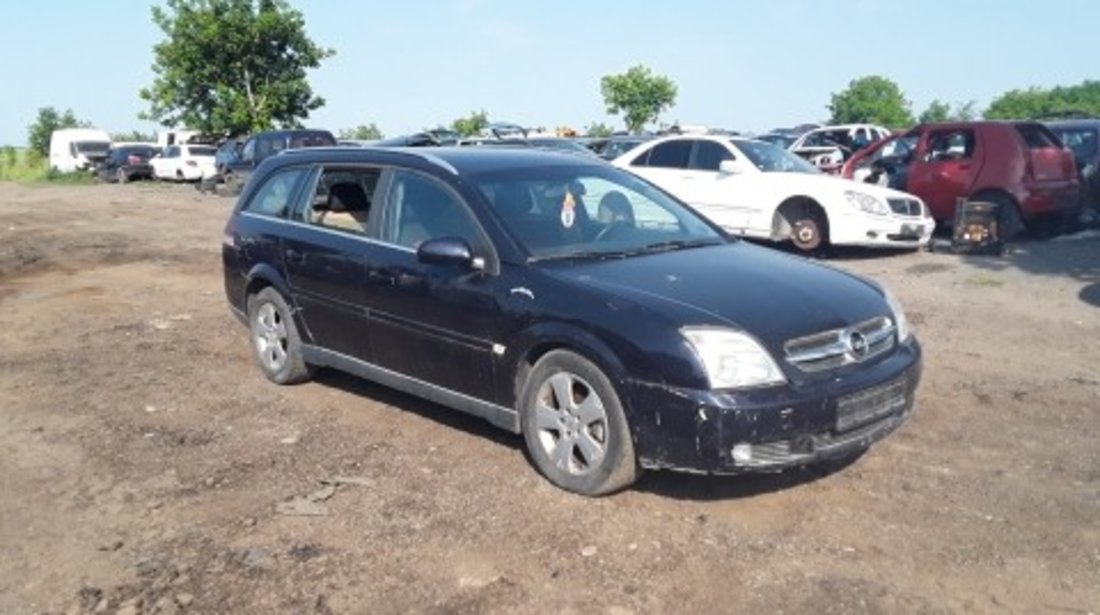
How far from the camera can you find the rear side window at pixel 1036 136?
12.6 meters

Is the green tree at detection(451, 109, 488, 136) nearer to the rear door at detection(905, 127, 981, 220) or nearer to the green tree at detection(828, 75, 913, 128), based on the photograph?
the rear door at detection(905, 127, 981, 220)

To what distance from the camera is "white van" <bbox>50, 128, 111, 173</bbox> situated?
40.8 meters

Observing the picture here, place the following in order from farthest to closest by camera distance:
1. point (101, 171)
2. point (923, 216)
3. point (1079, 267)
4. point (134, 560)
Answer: point (101, 171) → point (923, 216) → point (1079, 267) → point (134, 560)

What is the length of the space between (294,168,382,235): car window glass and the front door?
0.23 metres

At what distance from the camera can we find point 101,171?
126ft

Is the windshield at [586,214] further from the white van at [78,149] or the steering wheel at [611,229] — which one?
the white van at [78,149]

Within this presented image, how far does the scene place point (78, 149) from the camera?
41.1 meters

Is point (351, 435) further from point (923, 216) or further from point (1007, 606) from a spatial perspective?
point (923, 216)

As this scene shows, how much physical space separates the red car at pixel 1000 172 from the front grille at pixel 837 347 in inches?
361

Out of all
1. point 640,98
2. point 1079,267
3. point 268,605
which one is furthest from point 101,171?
point 268,605

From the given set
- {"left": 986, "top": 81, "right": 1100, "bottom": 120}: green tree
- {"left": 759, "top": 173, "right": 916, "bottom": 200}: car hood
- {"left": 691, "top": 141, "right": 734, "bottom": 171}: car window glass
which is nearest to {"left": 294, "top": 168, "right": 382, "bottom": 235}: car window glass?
{"left": 759, "top": 173, "right": 916, "bottom": 200}: car hood

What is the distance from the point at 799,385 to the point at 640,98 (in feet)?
145

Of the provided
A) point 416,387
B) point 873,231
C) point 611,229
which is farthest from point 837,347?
point 873,231

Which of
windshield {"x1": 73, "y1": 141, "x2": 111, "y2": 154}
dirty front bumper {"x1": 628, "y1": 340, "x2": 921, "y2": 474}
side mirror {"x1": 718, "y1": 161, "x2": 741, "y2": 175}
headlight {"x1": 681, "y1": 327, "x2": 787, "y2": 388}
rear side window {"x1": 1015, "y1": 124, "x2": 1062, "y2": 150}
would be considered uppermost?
rear side window {"x1": 1015, "y1": 124, "x2": 1062, "y2": 150}
